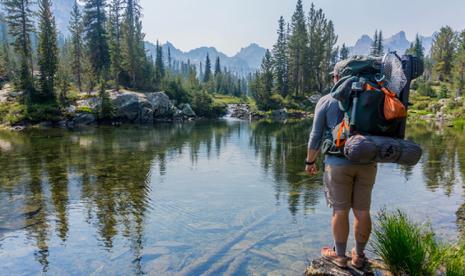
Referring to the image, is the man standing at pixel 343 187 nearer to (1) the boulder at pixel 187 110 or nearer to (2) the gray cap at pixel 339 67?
(2) the gray cap at pixel 339 67

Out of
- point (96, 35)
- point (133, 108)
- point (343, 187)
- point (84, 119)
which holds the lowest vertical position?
point (84, 119)

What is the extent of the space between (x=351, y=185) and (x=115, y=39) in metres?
71.0

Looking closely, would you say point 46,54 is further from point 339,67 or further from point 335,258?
point 335,258

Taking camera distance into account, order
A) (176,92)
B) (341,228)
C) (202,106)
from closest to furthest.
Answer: (341,228), (176,92), (202,106)

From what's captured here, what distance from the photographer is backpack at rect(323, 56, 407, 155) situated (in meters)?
3.92

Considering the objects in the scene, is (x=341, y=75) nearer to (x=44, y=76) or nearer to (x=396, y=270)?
(x=396, y=270)

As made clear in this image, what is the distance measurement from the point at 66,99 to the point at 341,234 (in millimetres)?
52922

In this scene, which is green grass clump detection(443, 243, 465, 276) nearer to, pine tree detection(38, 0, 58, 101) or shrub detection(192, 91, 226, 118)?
pine tree detection(38, 0, 58, 101)

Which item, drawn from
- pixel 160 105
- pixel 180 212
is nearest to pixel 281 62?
pixel 160 105

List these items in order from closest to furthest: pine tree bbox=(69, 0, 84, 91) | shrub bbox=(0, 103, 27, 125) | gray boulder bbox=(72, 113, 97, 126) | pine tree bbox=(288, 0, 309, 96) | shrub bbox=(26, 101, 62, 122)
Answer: shrub bbox=(0, 103, 27, 125)
shrub bbox=(26, 101, 62, 122)
gray boulder bbox=(72, 113, 97, 126)
pine tree bbox=(69, 0, 84, 91)
pine tree bbox=(288, 0, 309, 96)

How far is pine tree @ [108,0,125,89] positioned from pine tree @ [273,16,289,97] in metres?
36.4

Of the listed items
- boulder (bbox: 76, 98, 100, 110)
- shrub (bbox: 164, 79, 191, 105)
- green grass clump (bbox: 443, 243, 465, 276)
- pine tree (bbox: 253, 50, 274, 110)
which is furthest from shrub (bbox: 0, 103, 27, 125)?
green grass clump (bbox: 443, 243, 465, 276)

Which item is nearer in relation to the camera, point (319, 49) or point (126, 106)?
point (126, 106)

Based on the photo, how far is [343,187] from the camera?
4492 millimetres
